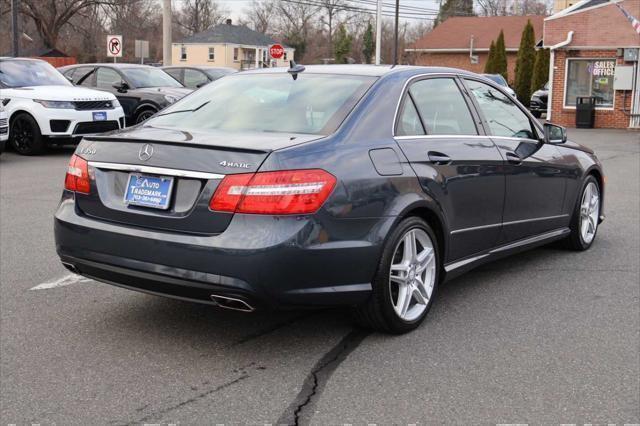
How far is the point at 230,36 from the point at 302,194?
3062 inches

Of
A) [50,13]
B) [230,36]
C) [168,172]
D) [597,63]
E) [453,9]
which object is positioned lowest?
[168,172]

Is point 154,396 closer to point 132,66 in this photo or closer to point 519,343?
point 519,343

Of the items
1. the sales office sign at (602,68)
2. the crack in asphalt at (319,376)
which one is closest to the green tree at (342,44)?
the sales office sign at (602,68)

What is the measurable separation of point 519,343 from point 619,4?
970 inches

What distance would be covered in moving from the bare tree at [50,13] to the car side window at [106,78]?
3769 centimetres

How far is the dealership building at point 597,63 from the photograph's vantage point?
26406 millimetres

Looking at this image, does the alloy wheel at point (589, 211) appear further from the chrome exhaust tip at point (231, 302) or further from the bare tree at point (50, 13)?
the bare tree at point (50, 13)

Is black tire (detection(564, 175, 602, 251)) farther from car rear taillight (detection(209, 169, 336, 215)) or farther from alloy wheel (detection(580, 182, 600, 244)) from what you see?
car rear taillight (detection(209, 169, 336, 215))

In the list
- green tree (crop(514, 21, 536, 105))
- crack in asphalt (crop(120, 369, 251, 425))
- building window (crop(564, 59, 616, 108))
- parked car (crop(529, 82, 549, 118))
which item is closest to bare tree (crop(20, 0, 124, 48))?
green tree (crop(514, 21, 536, 105))

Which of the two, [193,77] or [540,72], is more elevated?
[540,72]

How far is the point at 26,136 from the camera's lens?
1450 cm

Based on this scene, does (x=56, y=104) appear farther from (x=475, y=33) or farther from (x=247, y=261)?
(x=475, y=33)

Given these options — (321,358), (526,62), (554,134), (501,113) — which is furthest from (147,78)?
(526,62)

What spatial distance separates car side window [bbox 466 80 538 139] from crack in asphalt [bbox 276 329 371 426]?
196 cm
